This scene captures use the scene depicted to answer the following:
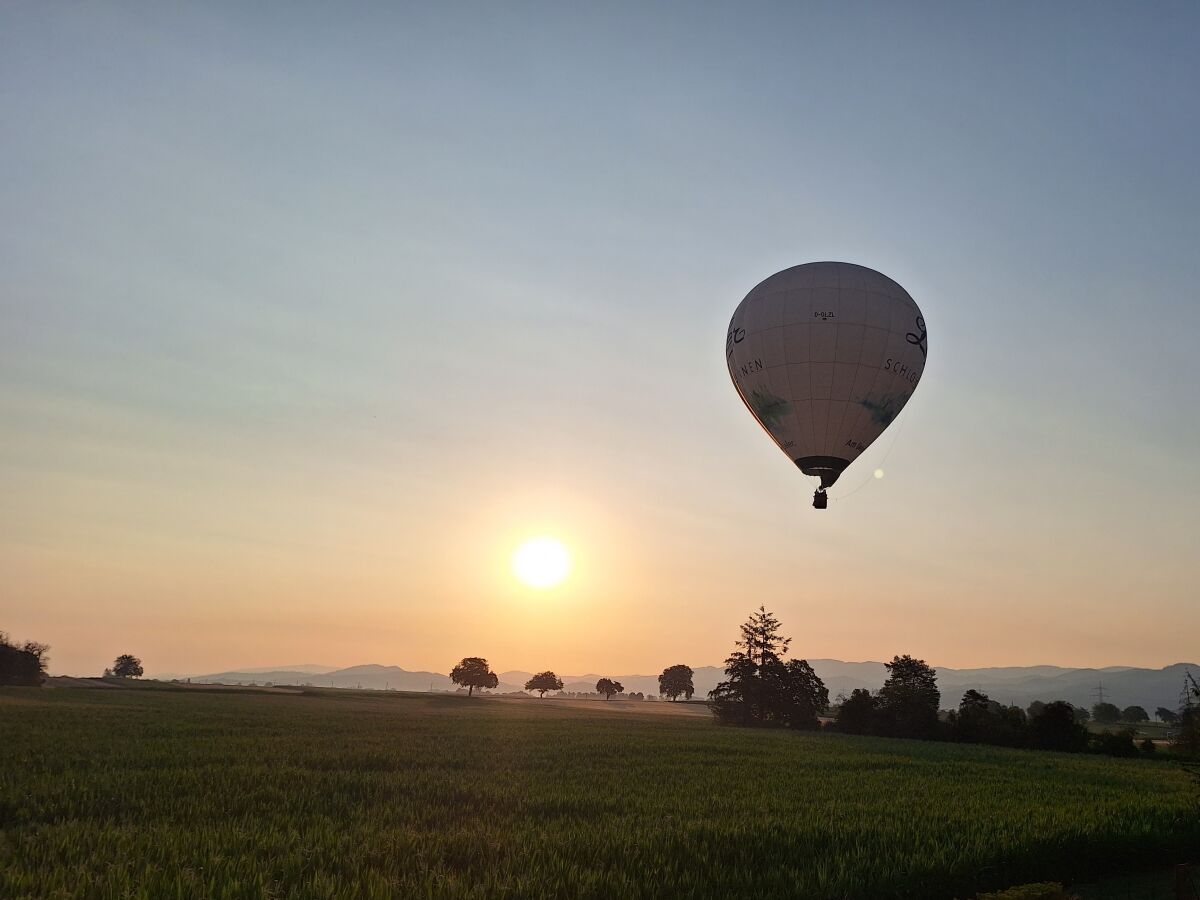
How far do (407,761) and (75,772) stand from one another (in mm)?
9590

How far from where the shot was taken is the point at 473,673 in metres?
158

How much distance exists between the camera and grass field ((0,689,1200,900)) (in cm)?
1062

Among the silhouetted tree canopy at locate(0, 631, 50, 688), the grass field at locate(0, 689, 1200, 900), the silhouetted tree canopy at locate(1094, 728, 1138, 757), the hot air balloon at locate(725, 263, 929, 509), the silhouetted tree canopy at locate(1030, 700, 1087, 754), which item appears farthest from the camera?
the silhouetted tree canopy at locate(0, 631, 50, 688)

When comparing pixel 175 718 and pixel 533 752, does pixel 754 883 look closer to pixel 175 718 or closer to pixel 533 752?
pixel 533 752

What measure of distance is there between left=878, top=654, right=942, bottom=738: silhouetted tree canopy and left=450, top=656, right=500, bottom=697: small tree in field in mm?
108510

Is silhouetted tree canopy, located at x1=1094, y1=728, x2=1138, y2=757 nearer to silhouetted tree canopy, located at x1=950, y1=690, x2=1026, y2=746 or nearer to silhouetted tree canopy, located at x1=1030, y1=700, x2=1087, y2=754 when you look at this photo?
silhouetted tree canopy, located at x1=1030, y1=700, x2=1087, y2=754

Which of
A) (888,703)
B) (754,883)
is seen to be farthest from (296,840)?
(888,703)

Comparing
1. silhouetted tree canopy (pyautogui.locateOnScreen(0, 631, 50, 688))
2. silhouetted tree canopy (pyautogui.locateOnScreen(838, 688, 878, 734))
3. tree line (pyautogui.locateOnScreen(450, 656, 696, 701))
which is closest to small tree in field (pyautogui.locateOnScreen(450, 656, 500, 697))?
tree line (pyautogui.locateOnScreen(450, 656, 696, 701))

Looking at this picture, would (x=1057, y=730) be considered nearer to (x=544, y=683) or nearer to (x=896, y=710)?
(x=896, y=710)

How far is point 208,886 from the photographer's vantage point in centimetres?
969

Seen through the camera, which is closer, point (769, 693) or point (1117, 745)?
point (1117, 745)

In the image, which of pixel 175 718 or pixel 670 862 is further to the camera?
pixel 175 718

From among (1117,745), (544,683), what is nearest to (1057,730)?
(1117,745)

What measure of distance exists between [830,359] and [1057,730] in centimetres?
3740
